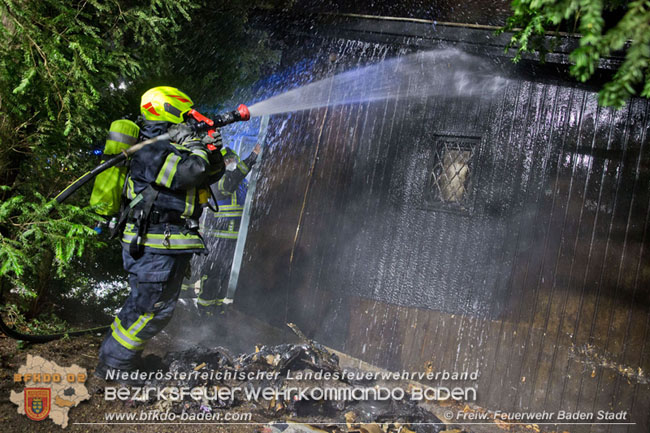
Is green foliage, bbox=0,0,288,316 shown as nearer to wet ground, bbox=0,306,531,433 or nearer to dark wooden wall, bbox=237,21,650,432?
wet ground, bbox=0,306,531,433

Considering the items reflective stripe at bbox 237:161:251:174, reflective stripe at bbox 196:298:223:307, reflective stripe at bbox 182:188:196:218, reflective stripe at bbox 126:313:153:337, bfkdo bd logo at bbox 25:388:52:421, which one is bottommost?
bfkdo bd logo at bbox 25:388:52:421

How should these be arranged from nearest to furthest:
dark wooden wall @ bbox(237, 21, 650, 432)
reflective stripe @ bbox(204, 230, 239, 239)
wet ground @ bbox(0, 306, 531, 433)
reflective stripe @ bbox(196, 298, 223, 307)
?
wet ground @ bbox(0, 306, 531, 433) → dark wooden wall @ bbox(237, 21, 650, 432) → reflective stripe @ bbox(196, 298, 223, 307) → reflective stripe @ bbox(204, 230, 239, 239)

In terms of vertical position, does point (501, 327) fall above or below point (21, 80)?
below

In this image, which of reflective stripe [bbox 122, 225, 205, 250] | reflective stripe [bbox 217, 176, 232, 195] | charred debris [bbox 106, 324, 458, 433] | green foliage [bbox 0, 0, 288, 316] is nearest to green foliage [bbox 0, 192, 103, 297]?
green foliage [bbox 0, 0, 288, 316]

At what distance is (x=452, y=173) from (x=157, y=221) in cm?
367

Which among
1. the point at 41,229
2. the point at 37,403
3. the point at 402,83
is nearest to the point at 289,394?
the point at 37,403

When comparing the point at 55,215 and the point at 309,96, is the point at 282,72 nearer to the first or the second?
the point at 309,96

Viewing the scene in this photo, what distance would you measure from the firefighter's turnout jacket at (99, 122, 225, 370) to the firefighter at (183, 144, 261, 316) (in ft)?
7.37

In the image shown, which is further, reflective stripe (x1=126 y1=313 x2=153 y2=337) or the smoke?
the smoke

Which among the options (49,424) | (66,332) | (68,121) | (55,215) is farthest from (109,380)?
(68,121)

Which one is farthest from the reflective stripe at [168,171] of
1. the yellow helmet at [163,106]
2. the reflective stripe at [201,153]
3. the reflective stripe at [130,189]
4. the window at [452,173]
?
the window at [452,173]

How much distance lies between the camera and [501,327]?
4.88 m

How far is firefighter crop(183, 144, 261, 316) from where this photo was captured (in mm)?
5992

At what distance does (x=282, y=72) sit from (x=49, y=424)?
17.2 ft
